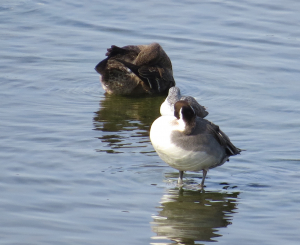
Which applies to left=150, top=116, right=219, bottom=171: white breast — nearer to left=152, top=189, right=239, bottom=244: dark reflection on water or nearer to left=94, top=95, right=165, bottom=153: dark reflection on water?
left=152, top=189, right=239, bottom=244: dark reflection on water

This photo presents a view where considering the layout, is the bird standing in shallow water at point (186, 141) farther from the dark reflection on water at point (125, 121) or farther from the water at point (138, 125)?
the dark reflection on water at point (125, 121)

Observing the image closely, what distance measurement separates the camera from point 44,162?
7602mm

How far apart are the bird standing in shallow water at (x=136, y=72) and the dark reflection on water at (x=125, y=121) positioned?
0.57 ft

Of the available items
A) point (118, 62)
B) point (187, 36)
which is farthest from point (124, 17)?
point (118, 62)

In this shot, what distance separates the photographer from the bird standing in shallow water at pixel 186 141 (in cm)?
677

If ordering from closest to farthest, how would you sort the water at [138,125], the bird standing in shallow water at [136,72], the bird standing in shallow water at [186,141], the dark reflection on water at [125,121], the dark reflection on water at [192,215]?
the dark reflection on water at [192,215], the water at [138,125], the bird standing in shallow water at [186,141], the dark reflection on water at [125,121], the bird standing in shallow water at [136,72]

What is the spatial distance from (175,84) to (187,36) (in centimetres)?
281

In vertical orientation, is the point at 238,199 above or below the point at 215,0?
below

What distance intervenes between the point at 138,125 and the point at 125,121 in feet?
0.91

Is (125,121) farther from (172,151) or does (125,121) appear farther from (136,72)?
(172,151)

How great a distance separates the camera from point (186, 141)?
6789mm

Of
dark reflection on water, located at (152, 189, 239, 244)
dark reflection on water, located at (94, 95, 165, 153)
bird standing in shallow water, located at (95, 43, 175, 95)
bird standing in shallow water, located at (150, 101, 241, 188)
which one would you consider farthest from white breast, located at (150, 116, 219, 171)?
bird standing in shallow water, located at (95, 43, 175, 95)

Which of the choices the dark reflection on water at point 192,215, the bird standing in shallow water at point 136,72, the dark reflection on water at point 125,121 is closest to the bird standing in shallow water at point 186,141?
the dark reflection on water at point 192,215

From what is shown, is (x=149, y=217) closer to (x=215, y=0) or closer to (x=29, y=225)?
(x=29, y=225)
